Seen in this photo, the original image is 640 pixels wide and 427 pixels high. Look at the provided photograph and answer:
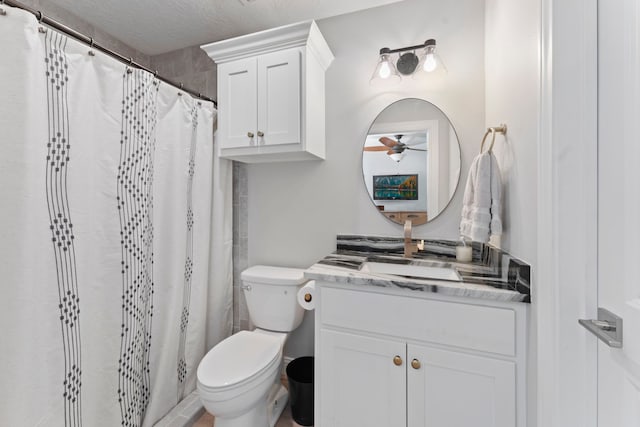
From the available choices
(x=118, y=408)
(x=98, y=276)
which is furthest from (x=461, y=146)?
(x=118, y=408)

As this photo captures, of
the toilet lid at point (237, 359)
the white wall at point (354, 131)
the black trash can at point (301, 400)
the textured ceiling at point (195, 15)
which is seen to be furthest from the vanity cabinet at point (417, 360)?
the textured ceiling at point (195, 15)

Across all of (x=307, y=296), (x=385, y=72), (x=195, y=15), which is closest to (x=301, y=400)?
(x=307, y=296)

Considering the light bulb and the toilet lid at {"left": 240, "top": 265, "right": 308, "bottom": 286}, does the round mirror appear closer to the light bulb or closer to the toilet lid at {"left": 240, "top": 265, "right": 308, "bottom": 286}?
the light bulb

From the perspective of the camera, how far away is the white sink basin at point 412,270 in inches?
50.4

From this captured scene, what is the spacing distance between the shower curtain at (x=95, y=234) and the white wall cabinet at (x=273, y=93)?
10.0 inches

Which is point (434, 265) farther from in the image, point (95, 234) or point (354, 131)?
point (95, 234)

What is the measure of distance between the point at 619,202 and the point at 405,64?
1245 millimetres

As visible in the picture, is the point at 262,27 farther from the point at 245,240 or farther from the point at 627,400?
the point at 627,400

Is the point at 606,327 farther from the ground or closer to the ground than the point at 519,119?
closer to the ground

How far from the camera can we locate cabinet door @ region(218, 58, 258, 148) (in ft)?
5.27

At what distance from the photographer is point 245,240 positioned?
1984 mm

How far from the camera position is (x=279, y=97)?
1.54m

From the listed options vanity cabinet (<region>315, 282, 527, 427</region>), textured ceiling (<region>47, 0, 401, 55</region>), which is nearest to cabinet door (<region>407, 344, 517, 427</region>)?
vanity cabinet (<region>315, 282, 527, 427</region>)

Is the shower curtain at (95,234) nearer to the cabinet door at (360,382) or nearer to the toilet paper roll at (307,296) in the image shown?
the toilet paper roll at (307,296)
